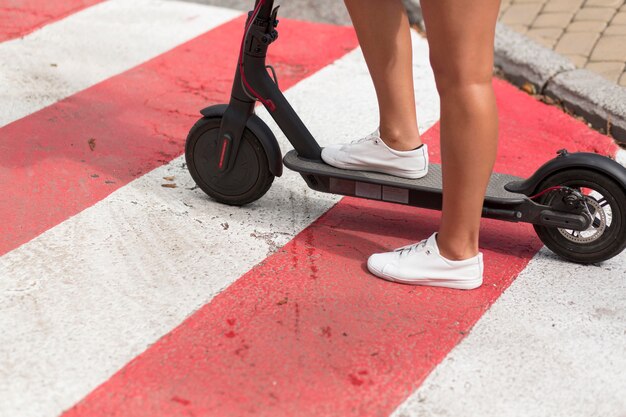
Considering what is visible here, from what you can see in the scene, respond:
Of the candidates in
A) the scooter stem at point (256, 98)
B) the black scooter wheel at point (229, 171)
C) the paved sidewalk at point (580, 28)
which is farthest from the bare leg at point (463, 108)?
the paved sidewalk at point (580, 28)

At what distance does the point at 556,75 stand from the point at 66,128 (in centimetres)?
263

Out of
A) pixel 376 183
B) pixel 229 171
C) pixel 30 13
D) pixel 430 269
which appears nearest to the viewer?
pixel 430 269

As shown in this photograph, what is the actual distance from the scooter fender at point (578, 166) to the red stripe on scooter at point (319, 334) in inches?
11.7

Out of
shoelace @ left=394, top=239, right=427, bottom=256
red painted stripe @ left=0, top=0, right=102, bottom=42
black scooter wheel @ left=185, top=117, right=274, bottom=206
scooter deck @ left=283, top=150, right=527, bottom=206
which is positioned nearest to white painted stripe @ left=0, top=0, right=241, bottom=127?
red painted stripe @ left=0, top=0, right=102, bottom=42

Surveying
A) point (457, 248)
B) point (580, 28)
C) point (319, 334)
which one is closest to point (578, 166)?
point (457, 248)

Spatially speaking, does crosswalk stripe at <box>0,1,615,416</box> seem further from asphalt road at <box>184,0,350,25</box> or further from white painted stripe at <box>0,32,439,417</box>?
asphalt road at <box>184,0,350,25</box>

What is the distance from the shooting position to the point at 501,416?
265cm

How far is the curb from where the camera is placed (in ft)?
15.3

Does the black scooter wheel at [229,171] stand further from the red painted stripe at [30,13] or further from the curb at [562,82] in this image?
the red painted stripe at [30,13]

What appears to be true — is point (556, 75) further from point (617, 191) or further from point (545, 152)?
point (617, 191)

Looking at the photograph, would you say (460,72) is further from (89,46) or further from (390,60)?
(89,46)

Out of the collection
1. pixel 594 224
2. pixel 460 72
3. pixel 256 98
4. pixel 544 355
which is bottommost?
pixel 544 355

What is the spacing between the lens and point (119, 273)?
3.31 m

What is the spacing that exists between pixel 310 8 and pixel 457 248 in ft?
10.7
